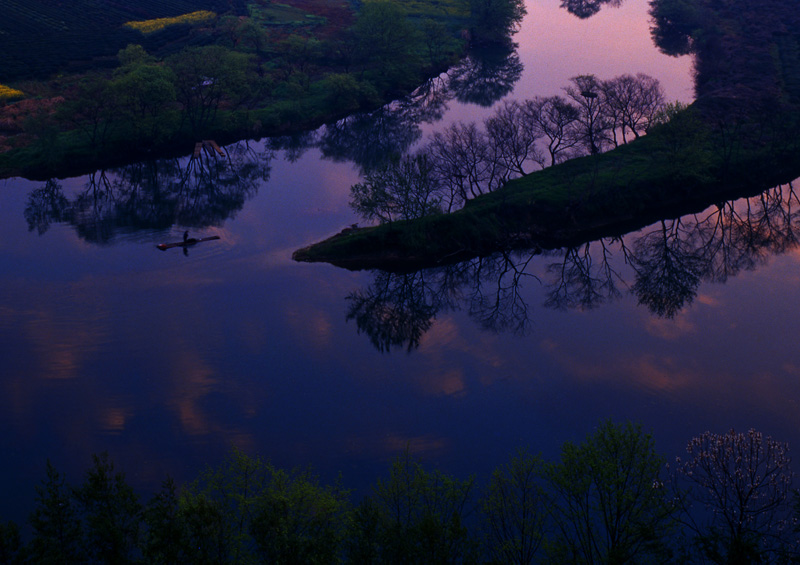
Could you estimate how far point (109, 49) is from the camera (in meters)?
106

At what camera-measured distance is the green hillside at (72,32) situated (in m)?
98.6

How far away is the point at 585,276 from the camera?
57625 mm

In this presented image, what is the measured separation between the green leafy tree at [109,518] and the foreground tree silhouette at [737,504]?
70.2 ft

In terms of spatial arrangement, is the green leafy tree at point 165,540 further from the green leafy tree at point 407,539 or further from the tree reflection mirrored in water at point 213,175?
the tree reflection mirrored in water at point 213,175

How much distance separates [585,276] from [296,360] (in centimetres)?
2501

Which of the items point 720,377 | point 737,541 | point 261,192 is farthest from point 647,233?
point 737,541

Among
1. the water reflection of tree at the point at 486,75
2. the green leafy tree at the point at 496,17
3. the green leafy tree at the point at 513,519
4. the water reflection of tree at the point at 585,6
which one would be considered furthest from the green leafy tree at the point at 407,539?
the water reflection of tree at the point at 585,6

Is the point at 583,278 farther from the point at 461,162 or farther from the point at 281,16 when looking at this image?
the point at 281,16

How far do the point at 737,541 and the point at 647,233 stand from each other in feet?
137

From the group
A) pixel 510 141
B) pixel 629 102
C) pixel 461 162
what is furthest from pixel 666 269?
pixel 629 102

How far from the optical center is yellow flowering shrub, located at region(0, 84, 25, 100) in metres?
87.2

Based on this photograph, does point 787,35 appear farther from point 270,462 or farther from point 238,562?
point 238,562

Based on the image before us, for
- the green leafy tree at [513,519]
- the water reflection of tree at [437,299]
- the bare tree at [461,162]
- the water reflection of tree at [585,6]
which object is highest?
the water reflection of tree at [585,6]

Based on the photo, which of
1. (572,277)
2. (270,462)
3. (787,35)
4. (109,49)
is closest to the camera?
(270,462)
